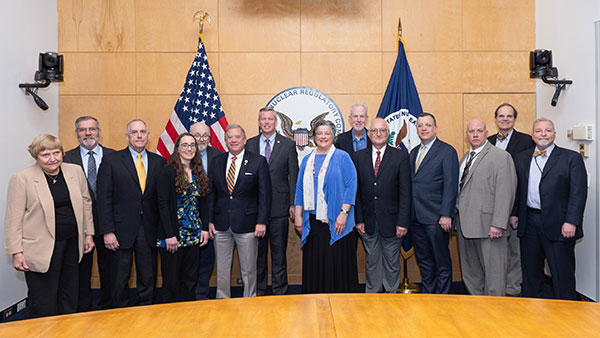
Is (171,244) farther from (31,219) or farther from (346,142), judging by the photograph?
(346,142)

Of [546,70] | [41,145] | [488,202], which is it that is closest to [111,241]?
[41,145]

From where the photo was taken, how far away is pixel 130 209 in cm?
398

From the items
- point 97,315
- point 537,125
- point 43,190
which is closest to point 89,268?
point 43,190

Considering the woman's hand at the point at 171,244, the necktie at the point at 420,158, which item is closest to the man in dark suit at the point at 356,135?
the necktie at the point at 420,158

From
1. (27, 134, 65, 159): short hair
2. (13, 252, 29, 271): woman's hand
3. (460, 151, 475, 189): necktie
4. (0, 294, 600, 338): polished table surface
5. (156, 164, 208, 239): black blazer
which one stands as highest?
(27, 134, 65, 159): short hair

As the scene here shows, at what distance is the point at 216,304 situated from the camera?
2119mm

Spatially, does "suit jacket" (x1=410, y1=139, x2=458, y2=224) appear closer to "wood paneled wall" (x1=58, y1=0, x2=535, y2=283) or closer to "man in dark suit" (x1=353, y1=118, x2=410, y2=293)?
"man in dark suit" (x1=353, y1=118, x2=410, y2=293)

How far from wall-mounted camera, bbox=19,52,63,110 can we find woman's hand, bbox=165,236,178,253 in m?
2.24

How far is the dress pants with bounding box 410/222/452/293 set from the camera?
14.7 ft

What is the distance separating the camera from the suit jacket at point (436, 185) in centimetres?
434

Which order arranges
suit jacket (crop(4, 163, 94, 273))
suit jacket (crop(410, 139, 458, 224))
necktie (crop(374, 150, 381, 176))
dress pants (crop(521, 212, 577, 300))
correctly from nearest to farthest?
suit jacket (crop(4, 163, 94, 273))
dress pants (crop(521, 212, 577, 300))
suit jacket (crop(410, 139, 458, 224))
necktie (crop(374, 150, 381, 176))

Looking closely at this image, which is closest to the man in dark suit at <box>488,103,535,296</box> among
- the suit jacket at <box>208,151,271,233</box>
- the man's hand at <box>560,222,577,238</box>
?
the man's hand at <box>560,222,577,238</box>

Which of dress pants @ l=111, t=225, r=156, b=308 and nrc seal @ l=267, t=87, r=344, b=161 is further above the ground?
nrc seal @ l=267, t=87, r=344, b=161

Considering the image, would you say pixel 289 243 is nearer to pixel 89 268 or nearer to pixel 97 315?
pixel 89 268
